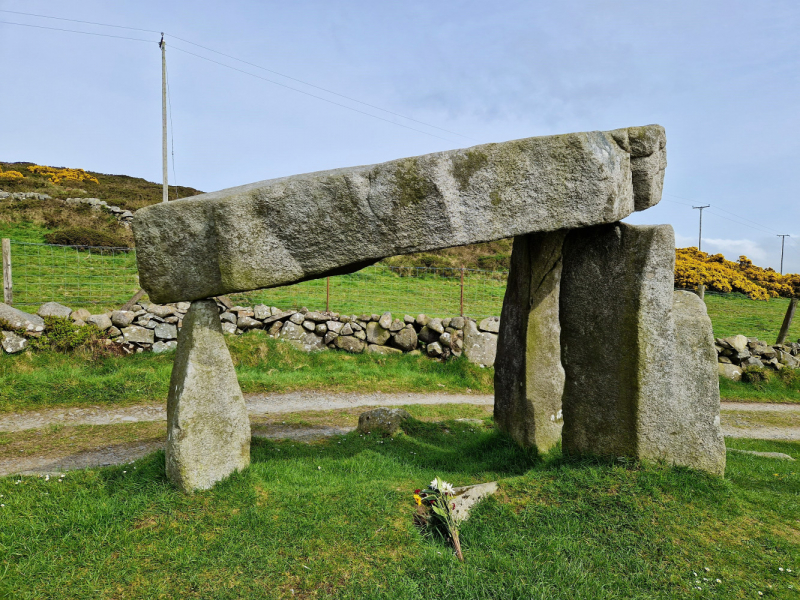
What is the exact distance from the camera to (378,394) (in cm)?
1183

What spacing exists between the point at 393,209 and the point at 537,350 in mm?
3166

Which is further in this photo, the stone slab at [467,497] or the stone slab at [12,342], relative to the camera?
the stone slab at [12,342]

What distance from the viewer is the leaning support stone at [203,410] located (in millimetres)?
5324

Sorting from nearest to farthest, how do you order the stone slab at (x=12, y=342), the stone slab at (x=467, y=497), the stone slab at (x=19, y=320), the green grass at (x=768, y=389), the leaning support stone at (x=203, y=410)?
the stone slab at (x=467, y=497), the leaning support stone at (x=203, y=410), the stone slab at (x=12, y=342), the stone slab at (x=19, y=320), the green grass at (x=768, y=389)

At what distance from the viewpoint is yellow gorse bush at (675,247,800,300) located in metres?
26.8

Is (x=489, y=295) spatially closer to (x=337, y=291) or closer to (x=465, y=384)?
(x=337, y=291)

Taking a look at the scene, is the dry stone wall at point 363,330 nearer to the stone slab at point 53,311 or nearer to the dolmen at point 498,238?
the stone slab at point 53,311

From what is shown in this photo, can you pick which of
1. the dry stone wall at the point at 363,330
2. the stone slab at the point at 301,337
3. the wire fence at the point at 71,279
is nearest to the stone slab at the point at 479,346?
the dry stone wall at the point at 363,330

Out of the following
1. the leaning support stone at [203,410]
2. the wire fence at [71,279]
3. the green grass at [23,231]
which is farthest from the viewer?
the green grass at [23,231]

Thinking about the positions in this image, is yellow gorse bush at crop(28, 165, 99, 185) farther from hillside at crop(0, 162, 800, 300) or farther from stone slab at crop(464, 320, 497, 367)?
stone slab at crop(464, 320, 497, 367)

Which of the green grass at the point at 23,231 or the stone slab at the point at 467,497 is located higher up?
the green grass at the point at 23,231

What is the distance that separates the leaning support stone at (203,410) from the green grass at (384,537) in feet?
0.71

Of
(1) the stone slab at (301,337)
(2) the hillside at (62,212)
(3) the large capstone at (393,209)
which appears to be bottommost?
(1) the stone slab at (301,337)

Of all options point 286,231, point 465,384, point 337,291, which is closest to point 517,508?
point 286,231
